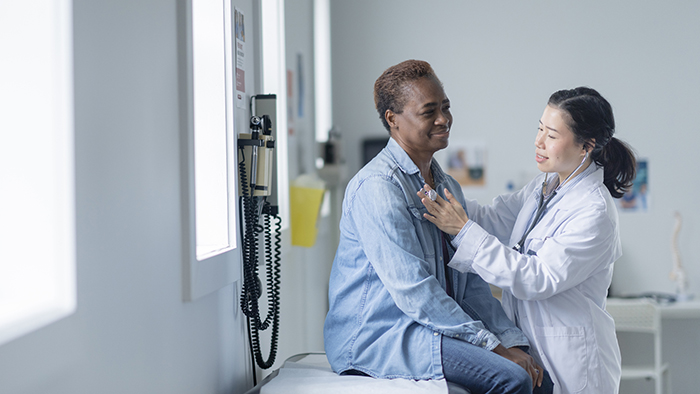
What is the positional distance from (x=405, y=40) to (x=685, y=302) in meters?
2.29

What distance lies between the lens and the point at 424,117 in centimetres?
159

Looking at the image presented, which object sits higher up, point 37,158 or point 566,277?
point 37,158

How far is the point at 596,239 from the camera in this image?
5.22 feet

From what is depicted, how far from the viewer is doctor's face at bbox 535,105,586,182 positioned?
1680 millimetres

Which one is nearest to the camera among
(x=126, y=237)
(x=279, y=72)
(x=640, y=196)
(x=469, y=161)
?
(x=126, y=237)

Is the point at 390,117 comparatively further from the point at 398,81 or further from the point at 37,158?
the point at 37,158

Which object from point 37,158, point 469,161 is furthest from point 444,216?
point 469,161

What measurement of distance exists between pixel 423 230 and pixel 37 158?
1.00 metres

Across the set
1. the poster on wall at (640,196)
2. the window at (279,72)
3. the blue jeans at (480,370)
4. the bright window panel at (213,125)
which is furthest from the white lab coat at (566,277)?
the poster on wall at (640,196)

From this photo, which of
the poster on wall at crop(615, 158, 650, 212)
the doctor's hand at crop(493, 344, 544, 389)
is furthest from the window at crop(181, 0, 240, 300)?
the poster on wall at crop(615, 158, 650, 212)

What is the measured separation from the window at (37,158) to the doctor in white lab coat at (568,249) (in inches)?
37.6

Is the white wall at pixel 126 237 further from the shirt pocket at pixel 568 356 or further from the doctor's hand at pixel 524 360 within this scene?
the shirt pocket at pixel 568 356

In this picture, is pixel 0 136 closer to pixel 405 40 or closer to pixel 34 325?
pixel 34 325

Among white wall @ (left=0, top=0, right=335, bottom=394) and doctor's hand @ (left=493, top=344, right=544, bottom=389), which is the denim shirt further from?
white wall @ (left=0, top=0, right=335, bottom=394)
